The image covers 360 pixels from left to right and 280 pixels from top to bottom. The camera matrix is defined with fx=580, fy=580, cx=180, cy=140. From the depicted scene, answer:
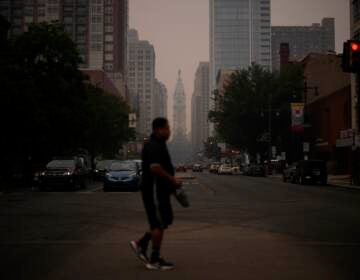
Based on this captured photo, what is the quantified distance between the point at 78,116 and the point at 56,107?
7.06 ft

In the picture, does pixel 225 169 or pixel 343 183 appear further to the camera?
pixel 225 169

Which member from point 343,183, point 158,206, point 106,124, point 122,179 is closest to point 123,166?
point 122,179

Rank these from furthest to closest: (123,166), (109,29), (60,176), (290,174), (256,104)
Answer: (109,29) → (256,104) → (290,174) → (123,166) → (60,176)

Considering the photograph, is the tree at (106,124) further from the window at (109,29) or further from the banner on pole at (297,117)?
the window at (109,29)

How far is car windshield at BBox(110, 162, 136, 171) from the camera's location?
1117 inches

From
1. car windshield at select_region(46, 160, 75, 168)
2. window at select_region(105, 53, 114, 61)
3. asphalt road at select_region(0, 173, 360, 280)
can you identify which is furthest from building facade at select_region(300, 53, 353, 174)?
window at select_region(105, 53, 114, 61)

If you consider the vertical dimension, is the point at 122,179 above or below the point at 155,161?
below

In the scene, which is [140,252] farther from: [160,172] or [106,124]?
[106,124]

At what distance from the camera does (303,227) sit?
39.3 feet

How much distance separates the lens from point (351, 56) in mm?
15023

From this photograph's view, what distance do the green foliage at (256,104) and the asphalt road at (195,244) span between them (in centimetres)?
5227

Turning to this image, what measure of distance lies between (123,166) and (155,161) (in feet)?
71.5

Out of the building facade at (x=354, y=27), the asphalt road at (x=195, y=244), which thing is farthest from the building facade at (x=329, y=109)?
the asphalt road at (x=195, y=244)

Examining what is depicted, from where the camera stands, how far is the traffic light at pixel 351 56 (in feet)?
49.1
